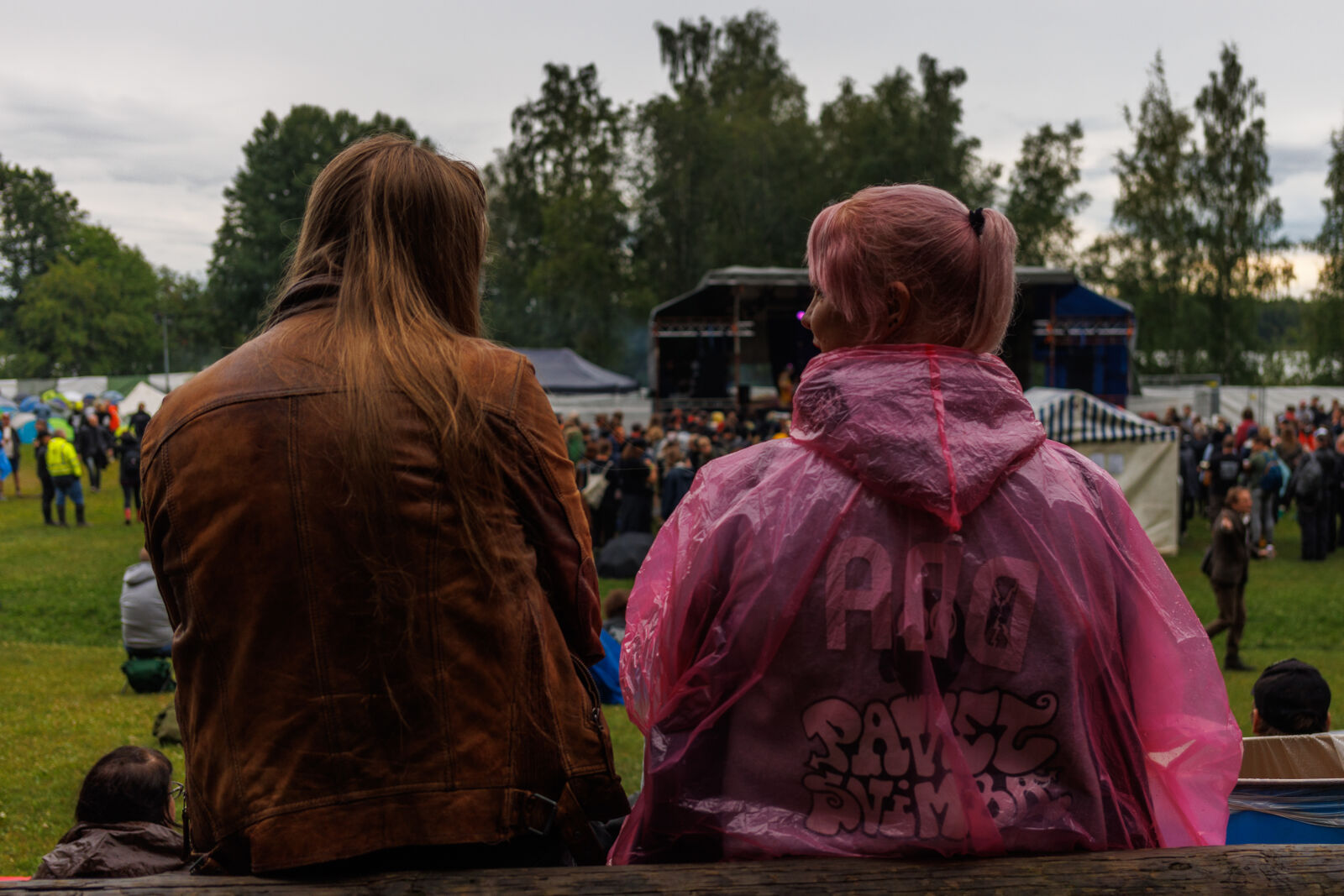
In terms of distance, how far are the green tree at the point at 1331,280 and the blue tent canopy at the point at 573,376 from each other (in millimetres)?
23980

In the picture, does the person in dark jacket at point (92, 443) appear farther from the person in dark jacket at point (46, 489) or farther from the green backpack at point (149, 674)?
the green backpack at point (149, 674)

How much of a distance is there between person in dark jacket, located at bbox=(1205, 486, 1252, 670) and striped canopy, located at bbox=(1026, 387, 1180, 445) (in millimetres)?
5605

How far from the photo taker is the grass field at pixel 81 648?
5.94 meters

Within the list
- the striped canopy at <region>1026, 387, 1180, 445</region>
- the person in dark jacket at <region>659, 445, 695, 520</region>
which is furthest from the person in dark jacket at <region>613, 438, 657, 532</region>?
the striped canopy at <region>1026, 387, 1180, 445</region>

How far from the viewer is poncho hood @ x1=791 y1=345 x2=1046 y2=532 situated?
147 cm

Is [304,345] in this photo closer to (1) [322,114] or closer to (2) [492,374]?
(2) [492,374]

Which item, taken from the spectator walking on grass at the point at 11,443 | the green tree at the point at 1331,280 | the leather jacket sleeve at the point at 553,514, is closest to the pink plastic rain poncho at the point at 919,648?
the leather jacket sleeve at the point at 553,514

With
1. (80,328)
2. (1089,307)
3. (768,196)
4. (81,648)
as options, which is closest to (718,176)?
(768,196)

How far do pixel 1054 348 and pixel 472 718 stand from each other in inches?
1026

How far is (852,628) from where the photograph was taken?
1505mm

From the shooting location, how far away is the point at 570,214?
40.5 meters

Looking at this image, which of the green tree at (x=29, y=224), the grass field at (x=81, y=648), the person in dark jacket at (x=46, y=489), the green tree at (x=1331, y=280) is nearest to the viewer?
the grass field at (x=81, y=648)

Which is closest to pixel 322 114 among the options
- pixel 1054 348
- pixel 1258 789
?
pixel 1054 348

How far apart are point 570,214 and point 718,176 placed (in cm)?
599
